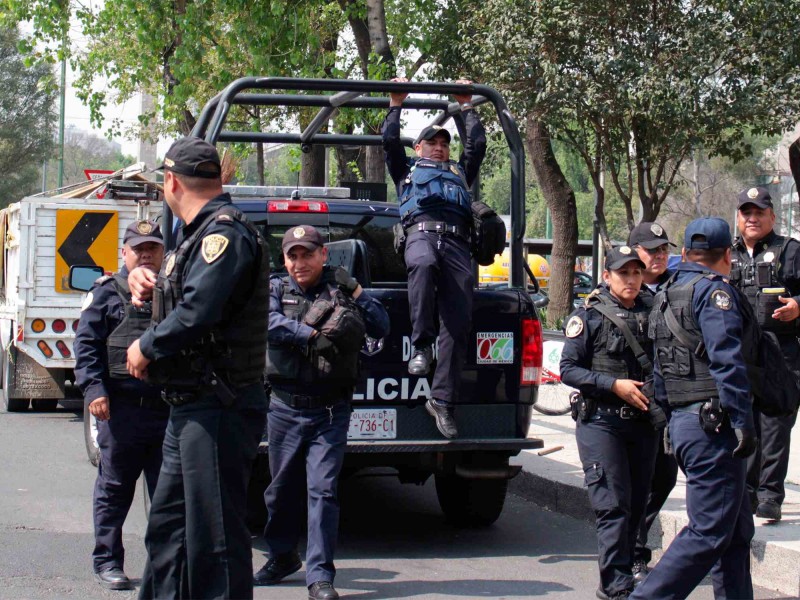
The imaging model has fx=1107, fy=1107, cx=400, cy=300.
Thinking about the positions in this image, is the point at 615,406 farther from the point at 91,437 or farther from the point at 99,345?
the point at 91,437

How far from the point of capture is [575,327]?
5.73 meters

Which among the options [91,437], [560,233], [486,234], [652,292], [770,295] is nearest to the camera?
[652,292]

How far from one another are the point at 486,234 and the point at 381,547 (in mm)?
2037

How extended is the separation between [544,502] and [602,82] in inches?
352

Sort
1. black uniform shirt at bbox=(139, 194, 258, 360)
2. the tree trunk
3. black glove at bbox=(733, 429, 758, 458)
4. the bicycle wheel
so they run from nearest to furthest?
black uniform shirt at bbox=(139, 194, 258, 360) < black glove at bbox=(733, 429, 758, 458) < the bicycle wheel < the tree trunk

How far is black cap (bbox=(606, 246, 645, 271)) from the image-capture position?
5617 mm

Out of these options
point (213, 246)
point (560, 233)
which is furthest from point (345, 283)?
point (560, 233)

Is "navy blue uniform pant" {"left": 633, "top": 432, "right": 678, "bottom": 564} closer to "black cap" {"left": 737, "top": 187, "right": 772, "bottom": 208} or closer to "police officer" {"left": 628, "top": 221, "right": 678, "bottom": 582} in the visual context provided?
"police officer" {"left": 628, "top": 221, "right": 678, "bottom": 582}

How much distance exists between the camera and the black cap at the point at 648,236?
5879 mm

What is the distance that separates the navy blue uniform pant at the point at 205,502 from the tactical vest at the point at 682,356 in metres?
1.87

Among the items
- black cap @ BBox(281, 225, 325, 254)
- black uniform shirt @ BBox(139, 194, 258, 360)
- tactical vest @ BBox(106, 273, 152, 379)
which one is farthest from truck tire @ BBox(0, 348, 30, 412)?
black uniform shirt @ BBox(139, 194, 258, 360)

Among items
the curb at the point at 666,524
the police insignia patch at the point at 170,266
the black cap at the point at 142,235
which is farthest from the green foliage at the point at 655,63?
the police insignia patch at the point at 170,266

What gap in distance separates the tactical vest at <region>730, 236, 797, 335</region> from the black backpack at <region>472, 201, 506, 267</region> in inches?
59.4

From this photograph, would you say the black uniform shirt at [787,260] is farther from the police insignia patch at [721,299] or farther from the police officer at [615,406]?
the police insignia patch at [721,299]
